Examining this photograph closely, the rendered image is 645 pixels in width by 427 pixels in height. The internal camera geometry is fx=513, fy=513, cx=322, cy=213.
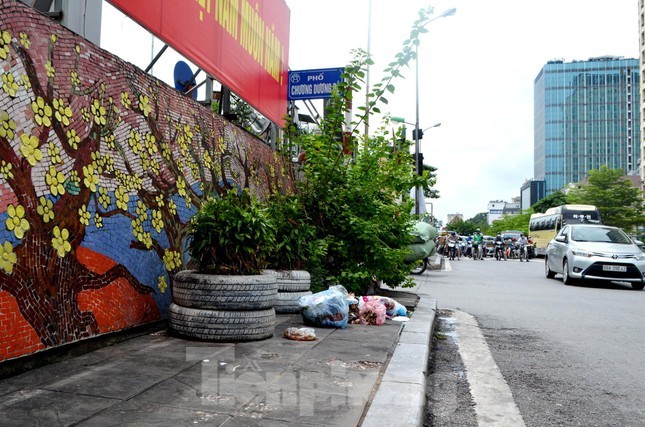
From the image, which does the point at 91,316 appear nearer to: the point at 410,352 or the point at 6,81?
the point at 6,81

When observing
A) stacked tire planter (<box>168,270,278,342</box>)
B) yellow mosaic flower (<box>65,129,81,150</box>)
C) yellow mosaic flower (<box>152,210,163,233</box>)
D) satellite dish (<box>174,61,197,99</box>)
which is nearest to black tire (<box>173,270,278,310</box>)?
stacked tire planter (<box>168,270,278,342</box>)

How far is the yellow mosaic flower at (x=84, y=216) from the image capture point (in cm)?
374

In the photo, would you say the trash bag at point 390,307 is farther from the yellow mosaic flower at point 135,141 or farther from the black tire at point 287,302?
the yellow mosaic flower at point 135,141

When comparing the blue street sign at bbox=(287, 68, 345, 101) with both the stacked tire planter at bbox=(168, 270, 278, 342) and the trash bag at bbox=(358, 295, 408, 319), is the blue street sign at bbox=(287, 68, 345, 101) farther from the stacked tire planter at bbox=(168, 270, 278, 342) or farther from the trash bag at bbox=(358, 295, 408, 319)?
the stacked tire planter at bbox=(168, 270, 278, 342)

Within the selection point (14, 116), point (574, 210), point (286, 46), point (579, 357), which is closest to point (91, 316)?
point (14, 116)

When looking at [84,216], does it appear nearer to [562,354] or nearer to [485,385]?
[485,385]

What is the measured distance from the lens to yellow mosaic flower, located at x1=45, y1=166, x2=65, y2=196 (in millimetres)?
3469

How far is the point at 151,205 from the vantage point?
4.70 m

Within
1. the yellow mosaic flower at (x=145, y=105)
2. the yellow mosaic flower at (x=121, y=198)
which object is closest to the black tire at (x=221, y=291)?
the yellow mosaic flower at (x=121, y=198)

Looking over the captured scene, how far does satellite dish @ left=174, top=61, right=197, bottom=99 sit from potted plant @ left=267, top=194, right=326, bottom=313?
1921 millimetres

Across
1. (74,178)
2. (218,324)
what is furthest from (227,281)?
(74,178)

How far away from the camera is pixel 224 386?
3.06 meters

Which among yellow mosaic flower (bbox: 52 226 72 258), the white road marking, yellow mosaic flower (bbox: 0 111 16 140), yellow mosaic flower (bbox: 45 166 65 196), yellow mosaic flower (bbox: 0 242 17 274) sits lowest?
the white road marking

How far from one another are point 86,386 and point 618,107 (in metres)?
153
